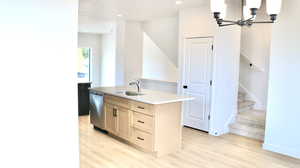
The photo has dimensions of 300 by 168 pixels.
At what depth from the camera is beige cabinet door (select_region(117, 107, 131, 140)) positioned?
4.11m

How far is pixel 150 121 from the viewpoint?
3695 millimetres

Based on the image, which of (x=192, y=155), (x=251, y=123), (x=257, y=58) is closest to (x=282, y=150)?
(x=251, y=123)

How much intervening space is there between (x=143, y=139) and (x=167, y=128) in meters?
0.42

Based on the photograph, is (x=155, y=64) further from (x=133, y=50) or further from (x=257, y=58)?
(x=257, y=58)

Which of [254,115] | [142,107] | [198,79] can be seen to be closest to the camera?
[142,107]

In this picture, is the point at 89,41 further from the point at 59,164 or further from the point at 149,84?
the point at 59,164

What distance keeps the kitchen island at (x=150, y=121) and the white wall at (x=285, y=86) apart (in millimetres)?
1475

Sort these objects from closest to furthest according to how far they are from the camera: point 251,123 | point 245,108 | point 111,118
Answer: point 111,118 < point 251,123 < point 245,108

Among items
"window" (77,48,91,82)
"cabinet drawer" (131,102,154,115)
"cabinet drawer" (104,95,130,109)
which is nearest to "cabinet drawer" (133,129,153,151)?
"cabinet drawer" (131,102,154,115)

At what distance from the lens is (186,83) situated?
538cm

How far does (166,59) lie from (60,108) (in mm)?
5095

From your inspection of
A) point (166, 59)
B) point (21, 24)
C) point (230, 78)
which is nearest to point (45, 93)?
point (21, 24)

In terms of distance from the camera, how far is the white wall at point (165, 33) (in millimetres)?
6199

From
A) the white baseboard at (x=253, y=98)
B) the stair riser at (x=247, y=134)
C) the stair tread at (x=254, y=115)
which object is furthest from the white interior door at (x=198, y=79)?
the white baseboard at (x=253, y=98)
